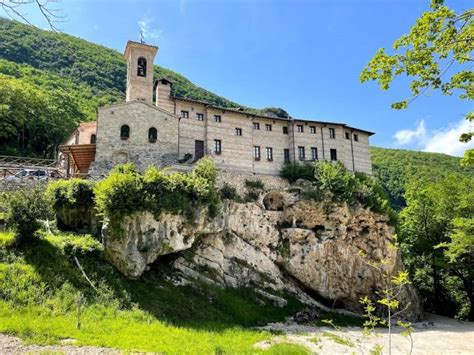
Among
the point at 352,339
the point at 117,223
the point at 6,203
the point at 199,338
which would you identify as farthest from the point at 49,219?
the point at 352,339

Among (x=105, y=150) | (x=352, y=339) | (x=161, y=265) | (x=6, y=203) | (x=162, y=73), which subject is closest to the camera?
(x=6, y=203)

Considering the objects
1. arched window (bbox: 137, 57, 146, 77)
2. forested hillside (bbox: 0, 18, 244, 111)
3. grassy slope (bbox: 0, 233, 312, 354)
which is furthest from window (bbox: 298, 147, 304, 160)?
forested hillside (bbox: 0, 18, 244, 111)

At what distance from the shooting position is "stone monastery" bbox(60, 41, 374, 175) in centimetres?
3186

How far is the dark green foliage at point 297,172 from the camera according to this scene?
3741 centimetres

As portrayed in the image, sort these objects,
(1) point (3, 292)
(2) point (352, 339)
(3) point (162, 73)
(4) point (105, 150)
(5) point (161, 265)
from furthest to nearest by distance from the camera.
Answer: (3) point (162, 73) → (4) point (105, 150) → (5) point (161, 265) → (2) point (352, 339) → (1) point (3, 292)

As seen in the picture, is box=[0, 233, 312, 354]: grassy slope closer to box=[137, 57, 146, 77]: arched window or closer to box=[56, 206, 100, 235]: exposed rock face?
box=[56, 206, 100, 235]: exposed rock face

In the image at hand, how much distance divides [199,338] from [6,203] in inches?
562

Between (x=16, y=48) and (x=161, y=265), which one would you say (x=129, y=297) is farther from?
(x=16, y=48)

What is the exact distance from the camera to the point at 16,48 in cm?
7212

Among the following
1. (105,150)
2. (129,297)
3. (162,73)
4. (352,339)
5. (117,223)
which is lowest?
(352,339)

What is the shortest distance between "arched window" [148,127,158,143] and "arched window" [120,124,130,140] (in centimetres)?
187

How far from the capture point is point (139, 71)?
37.4m

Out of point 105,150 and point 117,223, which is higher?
point 105,150

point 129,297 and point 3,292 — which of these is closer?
point 3,292
